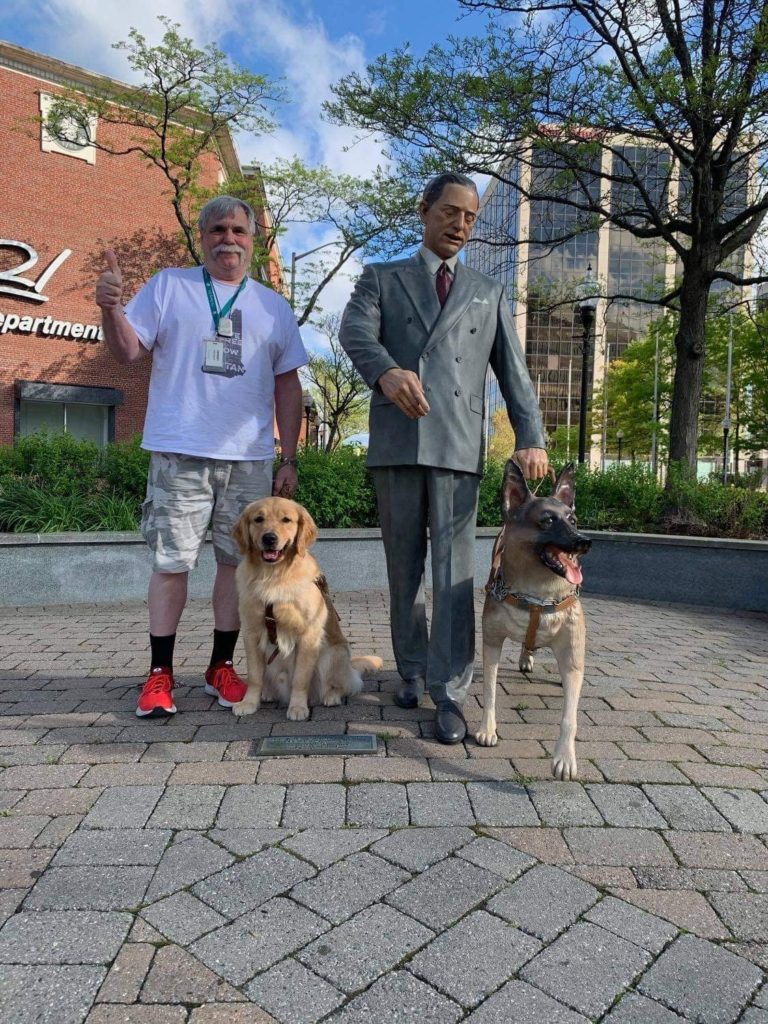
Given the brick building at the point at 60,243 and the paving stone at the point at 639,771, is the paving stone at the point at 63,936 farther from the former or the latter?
the brick building at the point at 60,243

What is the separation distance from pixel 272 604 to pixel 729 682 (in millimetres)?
3269

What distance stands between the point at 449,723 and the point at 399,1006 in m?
1.69

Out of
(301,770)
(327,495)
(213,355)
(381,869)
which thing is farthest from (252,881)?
(327,495)

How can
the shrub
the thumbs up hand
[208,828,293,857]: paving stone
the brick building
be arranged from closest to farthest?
[208,828,293,857]: paving stone
the thumbs up hand
the shrub
the brick building

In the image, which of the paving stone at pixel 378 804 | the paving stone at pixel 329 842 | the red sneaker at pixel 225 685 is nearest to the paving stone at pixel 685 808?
the paving stone at pixel 378 804

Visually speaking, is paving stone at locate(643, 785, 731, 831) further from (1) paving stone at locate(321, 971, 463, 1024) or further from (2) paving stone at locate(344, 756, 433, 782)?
(1) paving stone at locate(321, 971, 463, 1024)

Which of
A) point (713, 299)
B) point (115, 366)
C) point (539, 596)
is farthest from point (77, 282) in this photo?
point (539, 596)

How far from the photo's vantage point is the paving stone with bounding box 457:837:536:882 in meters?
2.20

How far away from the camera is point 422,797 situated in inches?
106

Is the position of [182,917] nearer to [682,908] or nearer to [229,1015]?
[229,1015]

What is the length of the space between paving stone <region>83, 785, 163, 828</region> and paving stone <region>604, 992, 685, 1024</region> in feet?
5.48

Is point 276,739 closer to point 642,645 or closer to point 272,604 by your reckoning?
point 272,604

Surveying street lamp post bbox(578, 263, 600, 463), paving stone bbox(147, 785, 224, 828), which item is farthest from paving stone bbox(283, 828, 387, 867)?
street lamp post bbox(578, 263, 600, 463)

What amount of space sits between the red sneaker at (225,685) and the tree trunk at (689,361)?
27.2 ft
